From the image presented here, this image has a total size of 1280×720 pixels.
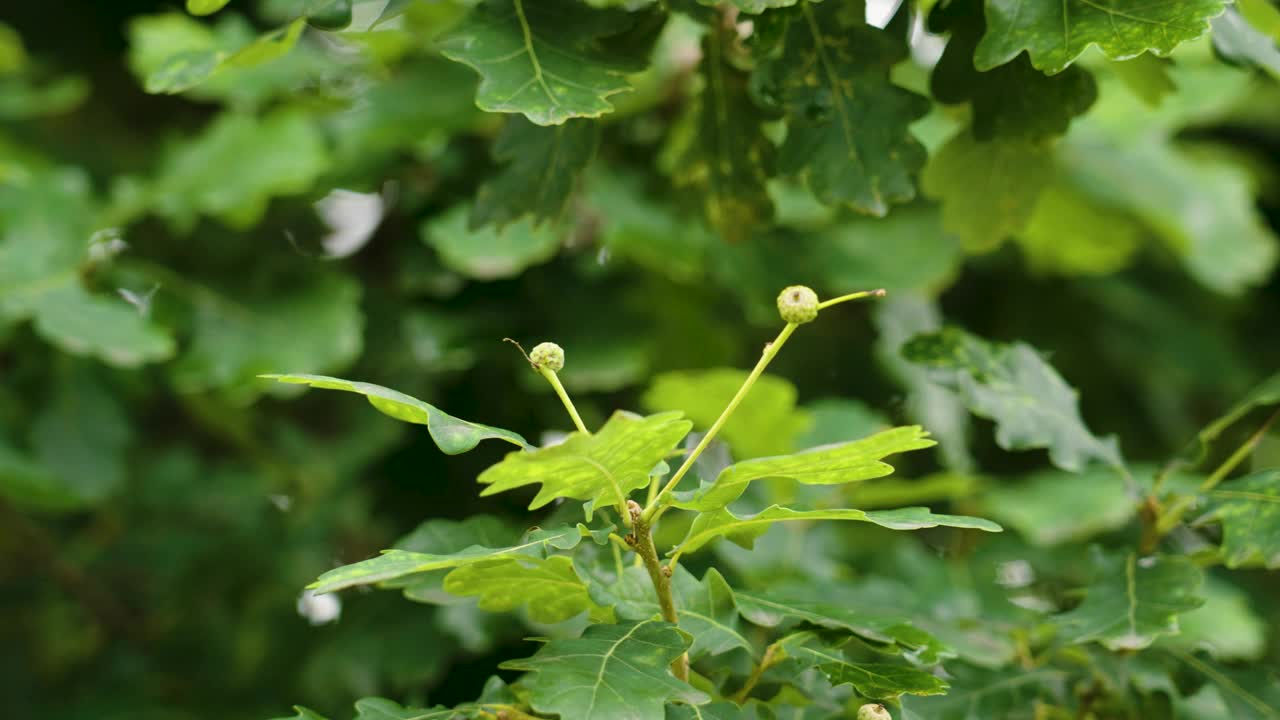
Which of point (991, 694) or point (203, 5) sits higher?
point (203, 5)

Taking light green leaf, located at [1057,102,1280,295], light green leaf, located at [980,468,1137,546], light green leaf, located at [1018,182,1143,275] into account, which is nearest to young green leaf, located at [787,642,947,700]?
light green leaf, located at [980,468,1137,546]

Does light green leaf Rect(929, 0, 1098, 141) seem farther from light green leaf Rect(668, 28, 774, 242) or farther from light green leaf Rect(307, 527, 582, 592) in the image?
light green leaf Rect(307, 527, 582, 592)

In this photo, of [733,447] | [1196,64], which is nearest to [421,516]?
[733,447]

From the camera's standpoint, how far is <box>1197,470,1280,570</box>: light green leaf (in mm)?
902

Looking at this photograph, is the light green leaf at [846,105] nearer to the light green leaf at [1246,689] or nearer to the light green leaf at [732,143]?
the light green leaf at [732,143]

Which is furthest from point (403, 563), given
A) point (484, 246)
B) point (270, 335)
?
point (270, 335)

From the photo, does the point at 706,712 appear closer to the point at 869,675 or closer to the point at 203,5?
the point at 869,675

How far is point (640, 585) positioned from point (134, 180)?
4.26 feet

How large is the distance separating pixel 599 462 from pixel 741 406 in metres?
0.65

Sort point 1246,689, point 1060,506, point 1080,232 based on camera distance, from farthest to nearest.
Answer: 1. point 1080,232
2. point 1060,506
3. point 1246,689

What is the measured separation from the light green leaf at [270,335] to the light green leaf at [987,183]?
841mm

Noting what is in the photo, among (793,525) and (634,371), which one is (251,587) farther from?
(793,525)

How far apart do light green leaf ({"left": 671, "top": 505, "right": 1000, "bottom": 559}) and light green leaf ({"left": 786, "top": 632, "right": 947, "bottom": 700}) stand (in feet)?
0.29

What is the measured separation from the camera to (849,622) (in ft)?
2.78
